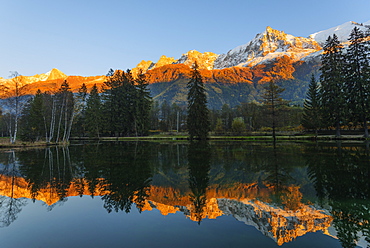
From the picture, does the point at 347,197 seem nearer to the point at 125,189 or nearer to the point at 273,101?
the point at 125,189

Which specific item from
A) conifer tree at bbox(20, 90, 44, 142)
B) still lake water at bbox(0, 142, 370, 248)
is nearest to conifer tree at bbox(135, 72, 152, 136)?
conifer tree at bbox(20, 90, 44, 142)

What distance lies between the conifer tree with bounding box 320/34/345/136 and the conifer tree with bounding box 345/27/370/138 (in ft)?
4.17

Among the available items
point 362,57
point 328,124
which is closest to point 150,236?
point 328,124

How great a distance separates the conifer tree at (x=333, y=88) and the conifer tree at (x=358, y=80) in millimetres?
1272

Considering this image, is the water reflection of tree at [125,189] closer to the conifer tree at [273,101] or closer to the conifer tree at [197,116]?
the conifer tree at [197,116]

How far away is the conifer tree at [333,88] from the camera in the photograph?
128ft

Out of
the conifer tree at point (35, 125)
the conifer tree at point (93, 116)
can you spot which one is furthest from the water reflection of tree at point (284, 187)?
the conifer tree at point (93, 116)

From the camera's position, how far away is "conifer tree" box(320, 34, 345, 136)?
39.0 metres

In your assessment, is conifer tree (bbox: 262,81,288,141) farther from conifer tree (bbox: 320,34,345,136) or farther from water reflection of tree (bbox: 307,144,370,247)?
water reflection of tree (bbox: 307,144,370,247)

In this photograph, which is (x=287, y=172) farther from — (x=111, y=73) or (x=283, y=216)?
(x=111, y=73)

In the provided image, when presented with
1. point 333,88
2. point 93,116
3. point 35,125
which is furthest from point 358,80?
point 93,116

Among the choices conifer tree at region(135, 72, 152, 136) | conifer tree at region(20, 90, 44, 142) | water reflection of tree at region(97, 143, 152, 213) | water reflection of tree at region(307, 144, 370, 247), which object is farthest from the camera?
conifer tree at region(135, 72, 152, 136)

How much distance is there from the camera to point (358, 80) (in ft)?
124

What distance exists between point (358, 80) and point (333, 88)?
3.65m
